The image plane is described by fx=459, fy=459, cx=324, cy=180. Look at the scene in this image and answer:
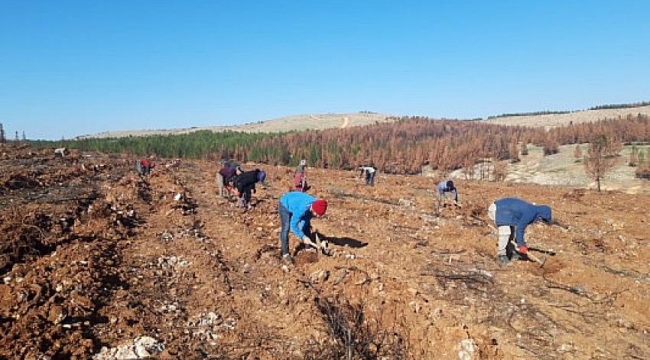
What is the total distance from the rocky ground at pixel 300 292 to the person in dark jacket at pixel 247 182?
893 millimetres

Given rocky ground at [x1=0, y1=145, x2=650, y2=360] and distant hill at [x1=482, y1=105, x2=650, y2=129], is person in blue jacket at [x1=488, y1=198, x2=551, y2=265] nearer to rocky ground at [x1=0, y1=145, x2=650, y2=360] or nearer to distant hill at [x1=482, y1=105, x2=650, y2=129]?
rocky ground at [x1=0, y1=145, x2=650, y2=360]

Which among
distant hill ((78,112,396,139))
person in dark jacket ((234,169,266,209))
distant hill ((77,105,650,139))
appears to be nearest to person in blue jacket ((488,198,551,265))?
person in dark jacket ((234,169,266,209))

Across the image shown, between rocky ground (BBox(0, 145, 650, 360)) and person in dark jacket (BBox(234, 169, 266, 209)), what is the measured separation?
35.2 inches

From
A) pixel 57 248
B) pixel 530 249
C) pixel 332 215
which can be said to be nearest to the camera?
pixel 57 248

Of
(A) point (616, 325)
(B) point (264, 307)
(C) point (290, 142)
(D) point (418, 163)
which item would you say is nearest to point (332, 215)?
(B) point (264, 307)

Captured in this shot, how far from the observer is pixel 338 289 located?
6852mm

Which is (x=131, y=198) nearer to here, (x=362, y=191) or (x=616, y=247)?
(x=362, y=191)

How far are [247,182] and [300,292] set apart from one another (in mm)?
6160

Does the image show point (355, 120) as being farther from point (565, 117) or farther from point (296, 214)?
point (296, 214)

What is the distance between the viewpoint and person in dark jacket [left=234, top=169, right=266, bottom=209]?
1212 centimetres

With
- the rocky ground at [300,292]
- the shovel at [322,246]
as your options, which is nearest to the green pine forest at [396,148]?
the rocky ground at [300,292]

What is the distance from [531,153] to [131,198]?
2150 inches

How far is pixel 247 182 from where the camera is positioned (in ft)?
40.4

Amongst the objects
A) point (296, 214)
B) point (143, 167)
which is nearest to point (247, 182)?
point (296, 214)
